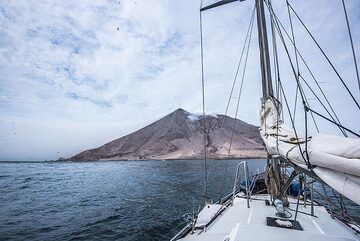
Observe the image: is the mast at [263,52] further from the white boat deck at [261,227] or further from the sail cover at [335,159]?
the sail cover at [335,159]

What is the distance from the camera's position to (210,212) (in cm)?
731

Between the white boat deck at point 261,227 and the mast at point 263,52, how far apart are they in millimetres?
4026

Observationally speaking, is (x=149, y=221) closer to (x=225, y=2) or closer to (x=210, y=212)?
(x=210, y=212)

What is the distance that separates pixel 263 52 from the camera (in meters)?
8.65

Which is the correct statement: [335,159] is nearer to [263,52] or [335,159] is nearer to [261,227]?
[261,227]

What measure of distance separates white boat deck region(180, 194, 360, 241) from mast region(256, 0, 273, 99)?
403 centimetres

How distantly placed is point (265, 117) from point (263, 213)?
3.12 m

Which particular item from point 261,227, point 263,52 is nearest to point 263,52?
point 263,52

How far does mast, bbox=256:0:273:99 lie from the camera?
27.3ft

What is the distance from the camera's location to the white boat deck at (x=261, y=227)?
4.12m

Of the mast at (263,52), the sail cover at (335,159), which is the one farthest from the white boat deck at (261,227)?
the mast at (263,52)

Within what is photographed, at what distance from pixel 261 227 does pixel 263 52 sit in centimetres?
646

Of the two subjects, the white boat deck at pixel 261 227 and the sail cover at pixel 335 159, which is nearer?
the sail cover at pixel 335 159

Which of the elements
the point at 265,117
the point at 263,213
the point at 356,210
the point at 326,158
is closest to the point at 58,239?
the point at 263,213
